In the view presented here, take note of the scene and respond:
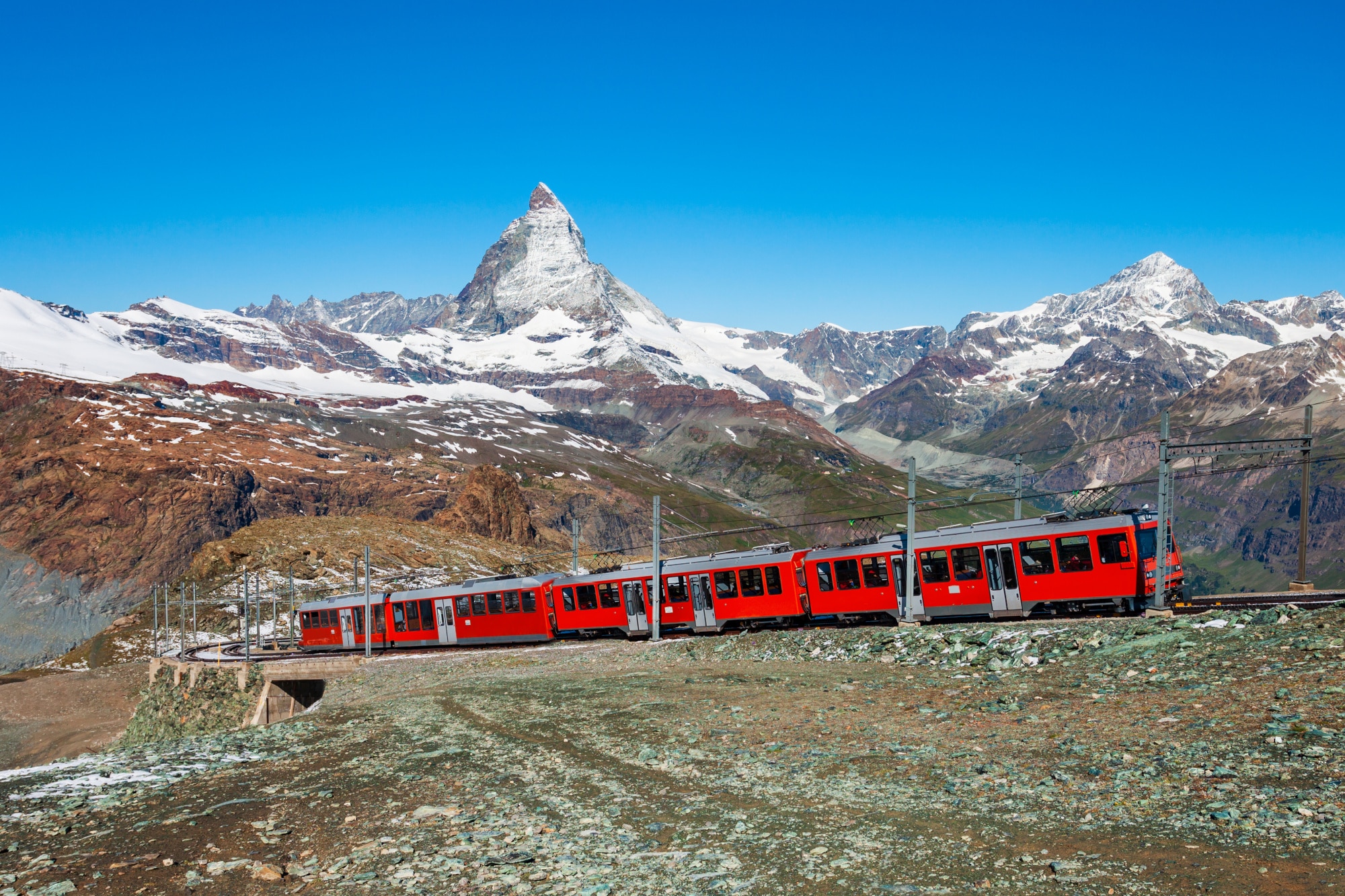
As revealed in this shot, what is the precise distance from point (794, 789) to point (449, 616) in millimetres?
51760

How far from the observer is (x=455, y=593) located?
64875 mm

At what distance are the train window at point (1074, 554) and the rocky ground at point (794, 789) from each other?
37.8ft

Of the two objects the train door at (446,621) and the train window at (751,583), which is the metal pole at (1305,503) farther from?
the train door at (446,621)

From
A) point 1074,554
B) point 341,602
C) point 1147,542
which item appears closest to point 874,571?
point 1074,554

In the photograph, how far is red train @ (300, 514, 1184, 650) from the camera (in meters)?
41.8

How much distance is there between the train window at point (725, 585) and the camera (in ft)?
175

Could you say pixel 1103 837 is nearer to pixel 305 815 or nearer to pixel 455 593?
pixel 305 815

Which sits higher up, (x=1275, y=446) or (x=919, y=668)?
(x=1275, y=446)

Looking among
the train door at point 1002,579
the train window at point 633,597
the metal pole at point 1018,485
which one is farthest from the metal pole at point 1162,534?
the train window at point 633,597

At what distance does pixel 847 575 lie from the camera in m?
49.4

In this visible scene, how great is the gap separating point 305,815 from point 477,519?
18647cm

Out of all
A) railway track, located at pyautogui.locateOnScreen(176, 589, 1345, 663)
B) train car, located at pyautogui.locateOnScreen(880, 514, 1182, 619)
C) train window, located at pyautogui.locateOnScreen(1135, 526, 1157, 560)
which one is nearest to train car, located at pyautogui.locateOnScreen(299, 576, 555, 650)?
railway track, located at pyautogui.locateOnScreen(176, 589, 1345, 663)

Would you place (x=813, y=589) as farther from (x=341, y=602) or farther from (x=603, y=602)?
(x=341, y=602)

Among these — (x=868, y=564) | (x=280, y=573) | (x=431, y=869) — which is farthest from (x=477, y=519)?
(x=431, y=869)
